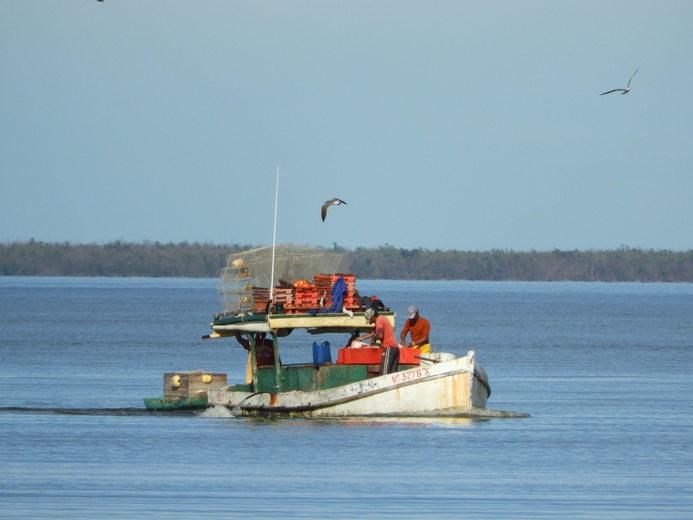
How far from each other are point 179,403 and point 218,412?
50.8 inches

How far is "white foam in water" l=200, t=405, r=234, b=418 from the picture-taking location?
28.9 m

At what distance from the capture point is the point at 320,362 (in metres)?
28.0

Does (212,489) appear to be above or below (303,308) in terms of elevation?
below

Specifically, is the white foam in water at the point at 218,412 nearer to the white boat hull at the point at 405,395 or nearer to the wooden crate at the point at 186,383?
the wooden crate at the point at 186,383

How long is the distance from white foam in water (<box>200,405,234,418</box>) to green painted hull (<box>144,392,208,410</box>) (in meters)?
0.38

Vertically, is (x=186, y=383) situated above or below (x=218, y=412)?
above

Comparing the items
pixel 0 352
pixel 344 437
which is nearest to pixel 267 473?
pixel 344 437

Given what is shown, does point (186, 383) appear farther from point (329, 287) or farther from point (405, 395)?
point (405, 395)

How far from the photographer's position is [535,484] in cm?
2145

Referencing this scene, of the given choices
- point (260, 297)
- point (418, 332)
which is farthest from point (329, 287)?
point (418, 332)

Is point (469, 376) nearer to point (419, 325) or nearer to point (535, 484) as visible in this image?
point (419, 325)

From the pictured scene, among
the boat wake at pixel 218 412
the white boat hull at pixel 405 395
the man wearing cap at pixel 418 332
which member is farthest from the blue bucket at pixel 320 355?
the boat wake at pixel 218 412

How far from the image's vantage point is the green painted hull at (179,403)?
97.9ft

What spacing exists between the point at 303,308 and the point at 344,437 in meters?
2.78
